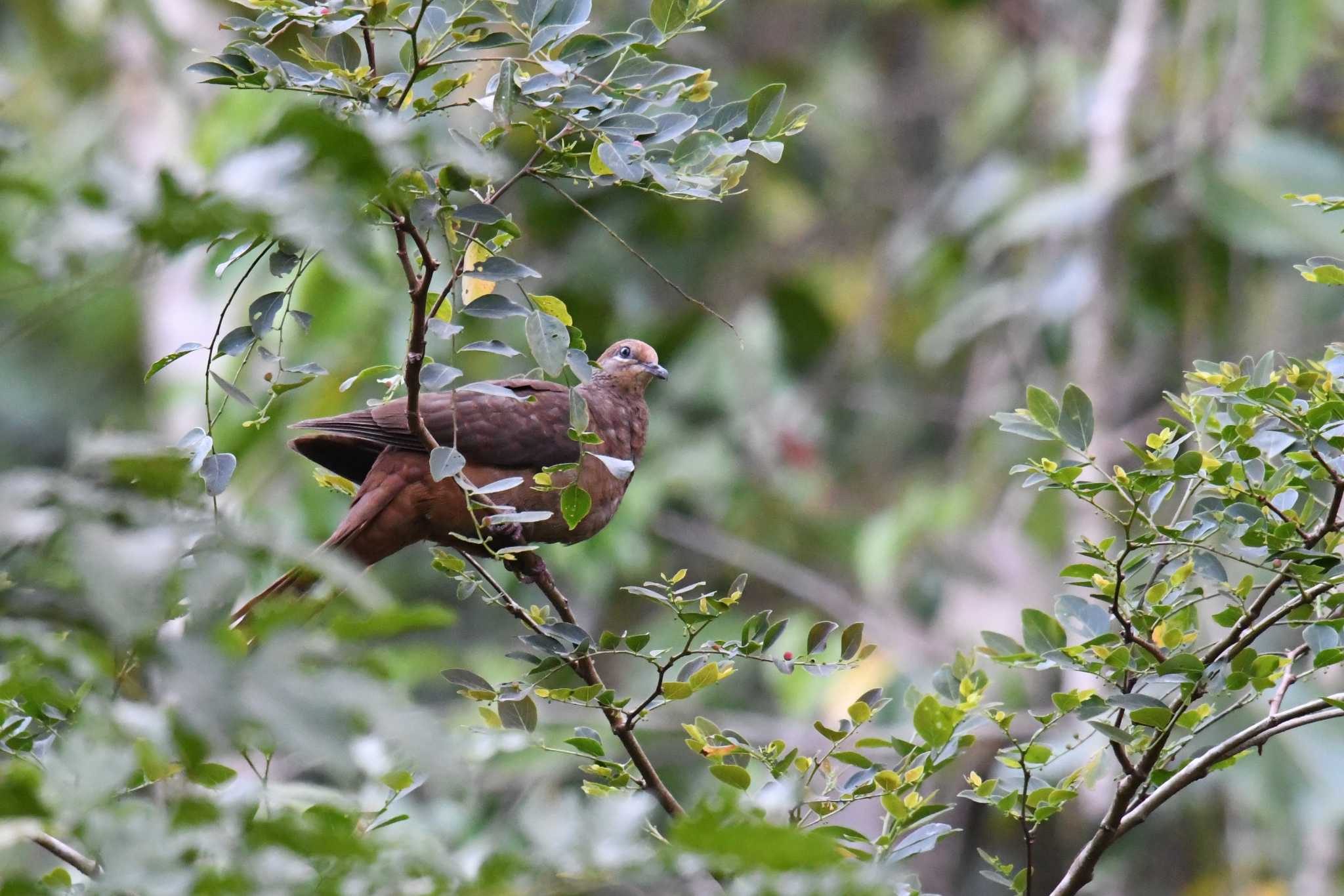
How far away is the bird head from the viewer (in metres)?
4.30

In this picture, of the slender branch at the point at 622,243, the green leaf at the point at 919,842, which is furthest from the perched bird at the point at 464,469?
the green leaf at the point at 919,842

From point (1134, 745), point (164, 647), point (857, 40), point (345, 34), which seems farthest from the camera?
point (857, 40)

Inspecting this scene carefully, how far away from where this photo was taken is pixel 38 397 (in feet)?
40.6

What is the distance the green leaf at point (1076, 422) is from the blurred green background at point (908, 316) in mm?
3862

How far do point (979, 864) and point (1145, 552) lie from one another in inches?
316

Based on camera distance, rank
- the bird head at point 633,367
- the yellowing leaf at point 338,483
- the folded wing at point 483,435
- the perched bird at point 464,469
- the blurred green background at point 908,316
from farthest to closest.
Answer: the blurred green background at point 908,316 → the bird head at point 633,367 → the folded wing at point 483,435 → the perched bird at point 464,469 → the yellowing leaf at point 338,483

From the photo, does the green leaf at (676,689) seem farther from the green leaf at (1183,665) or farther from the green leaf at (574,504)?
the green leaf at (1183,665)

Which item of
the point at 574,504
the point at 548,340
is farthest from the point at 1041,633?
the point at 548,340

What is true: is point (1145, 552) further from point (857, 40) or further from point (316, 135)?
point (857, 40)

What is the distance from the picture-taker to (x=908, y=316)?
32.9 feet

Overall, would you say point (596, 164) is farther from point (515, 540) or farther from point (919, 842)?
point (515, 540)

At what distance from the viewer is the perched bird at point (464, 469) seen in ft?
11.0

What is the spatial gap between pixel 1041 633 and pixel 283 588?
1.55 metres

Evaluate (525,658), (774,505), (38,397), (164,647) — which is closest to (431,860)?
(164,647)
